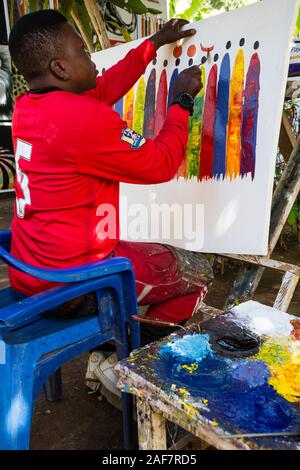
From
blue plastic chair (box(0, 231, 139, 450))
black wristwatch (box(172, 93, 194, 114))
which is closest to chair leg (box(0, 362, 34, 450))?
blue plastic chair (box(0, 231, 139, 450))

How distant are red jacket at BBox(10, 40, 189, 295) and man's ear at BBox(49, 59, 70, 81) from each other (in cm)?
9

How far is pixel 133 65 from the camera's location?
2.11 metres

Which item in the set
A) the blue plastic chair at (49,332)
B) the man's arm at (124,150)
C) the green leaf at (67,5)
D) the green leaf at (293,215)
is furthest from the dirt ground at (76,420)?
the green leaf at (67,5)

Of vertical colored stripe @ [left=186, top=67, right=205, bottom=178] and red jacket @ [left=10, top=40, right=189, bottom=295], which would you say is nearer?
red jacket @ [left=10, top=40, right=189, bottom=295]

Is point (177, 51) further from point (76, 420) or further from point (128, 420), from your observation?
point (76, 420)

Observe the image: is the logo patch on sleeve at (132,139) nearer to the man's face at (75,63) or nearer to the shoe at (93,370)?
the man's face at (75,63)

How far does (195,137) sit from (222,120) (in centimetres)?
17

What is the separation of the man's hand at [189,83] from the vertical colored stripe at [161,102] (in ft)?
1.08

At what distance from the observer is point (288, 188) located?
6.54 feet

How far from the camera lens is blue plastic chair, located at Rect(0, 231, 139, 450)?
1324mm

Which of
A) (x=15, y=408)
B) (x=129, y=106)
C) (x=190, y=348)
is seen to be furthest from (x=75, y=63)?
(x=15, y=408)

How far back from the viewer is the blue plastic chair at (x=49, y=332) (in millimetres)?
1324

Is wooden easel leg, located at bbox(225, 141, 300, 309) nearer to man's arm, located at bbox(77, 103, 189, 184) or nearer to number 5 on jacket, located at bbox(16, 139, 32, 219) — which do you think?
man's arm, located at bbox(77, 103, 189, 184)

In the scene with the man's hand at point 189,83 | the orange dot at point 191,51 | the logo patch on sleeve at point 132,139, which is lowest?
the logo patch on sleeve at point 132,139
